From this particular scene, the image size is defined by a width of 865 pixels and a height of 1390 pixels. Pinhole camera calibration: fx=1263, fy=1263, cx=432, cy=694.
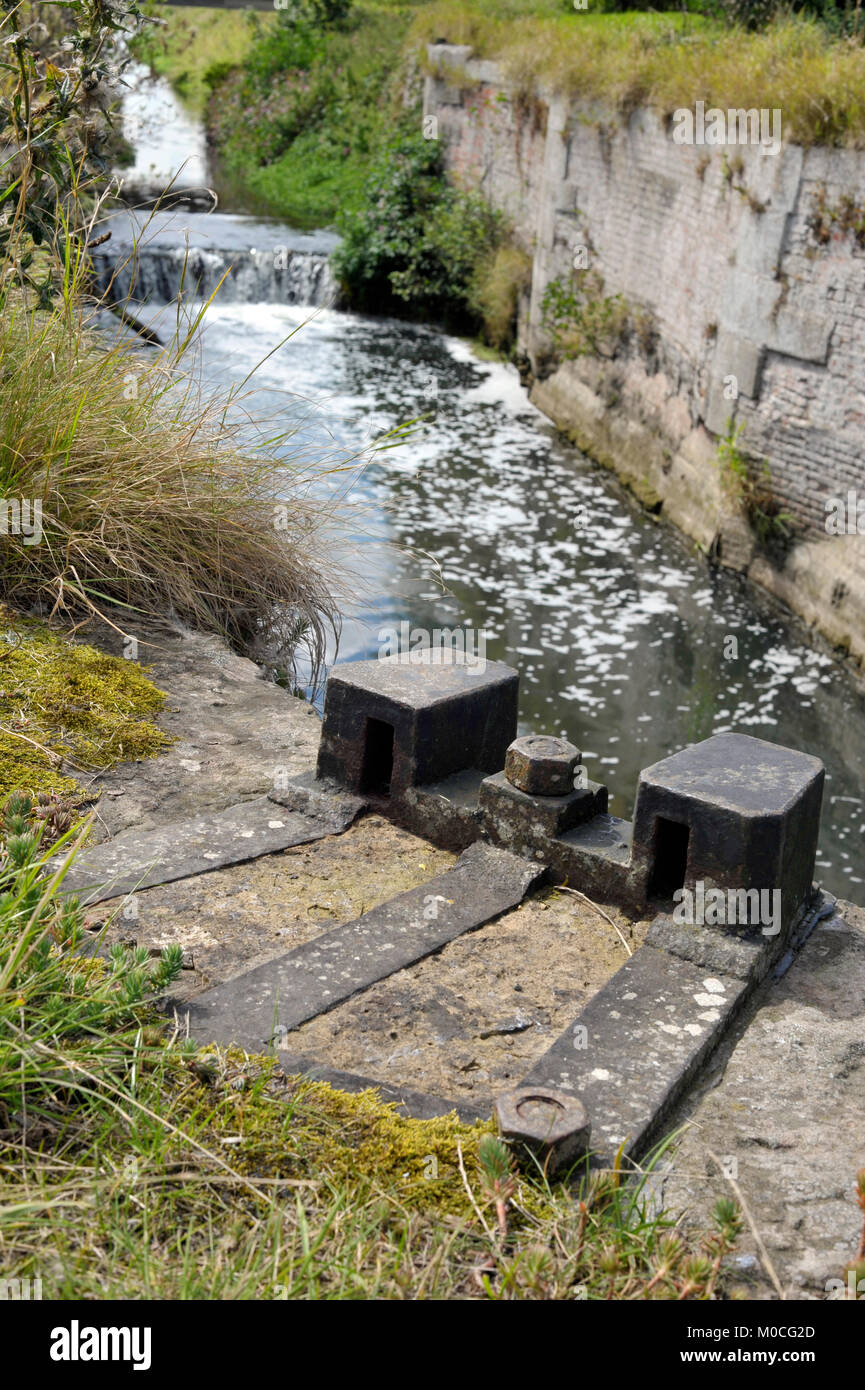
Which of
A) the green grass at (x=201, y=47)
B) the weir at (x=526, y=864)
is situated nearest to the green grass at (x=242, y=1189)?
the weir at (x=526, y=864)

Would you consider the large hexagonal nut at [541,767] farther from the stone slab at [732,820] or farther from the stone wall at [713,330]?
the stone wall at [713,330]

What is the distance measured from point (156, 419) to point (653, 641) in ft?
14.7

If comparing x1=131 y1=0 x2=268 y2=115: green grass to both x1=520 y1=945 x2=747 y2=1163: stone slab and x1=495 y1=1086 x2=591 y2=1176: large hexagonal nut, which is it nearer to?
x1=520 y1=945 x2=747 y2=1163: stone slab

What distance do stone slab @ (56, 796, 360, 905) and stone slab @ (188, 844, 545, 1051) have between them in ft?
1.24

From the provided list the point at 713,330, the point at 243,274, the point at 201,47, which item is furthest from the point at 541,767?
the point at 201,47

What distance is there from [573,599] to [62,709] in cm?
561

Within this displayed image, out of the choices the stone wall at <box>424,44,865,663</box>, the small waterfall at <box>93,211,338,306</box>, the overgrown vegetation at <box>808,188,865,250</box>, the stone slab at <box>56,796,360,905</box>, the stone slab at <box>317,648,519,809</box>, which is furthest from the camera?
the small waterfall at <box>93,211,338,306</box>

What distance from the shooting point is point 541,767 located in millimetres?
3055

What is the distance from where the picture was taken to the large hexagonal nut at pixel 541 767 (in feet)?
10.0

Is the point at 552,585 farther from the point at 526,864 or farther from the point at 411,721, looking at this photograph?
the point at 526,864

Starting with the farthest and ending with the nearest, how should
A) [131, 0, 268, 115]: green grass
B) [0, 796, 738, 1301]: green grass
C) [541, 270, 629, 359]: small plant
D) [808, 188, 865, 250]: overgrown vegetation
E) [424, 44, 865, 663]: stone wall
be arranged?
1. [131, 0, 268, 115]: green grass
2. [541, 270, 629, 359]: small plant
3. [424, 44, 865, 663]: stone wall
4. [808, 188, 865, 250]: overgrown vegetation
5. [0, 796, 738, 1301]: green grass

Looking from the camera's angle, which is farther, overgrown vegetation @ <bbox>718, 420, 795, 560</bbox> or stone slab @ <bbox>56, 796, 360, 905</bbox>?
overgrown vegetation @ <bbox>718, 420, 795, 560</bbox>

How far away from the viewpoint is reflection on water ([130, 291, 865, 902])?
23.1ft

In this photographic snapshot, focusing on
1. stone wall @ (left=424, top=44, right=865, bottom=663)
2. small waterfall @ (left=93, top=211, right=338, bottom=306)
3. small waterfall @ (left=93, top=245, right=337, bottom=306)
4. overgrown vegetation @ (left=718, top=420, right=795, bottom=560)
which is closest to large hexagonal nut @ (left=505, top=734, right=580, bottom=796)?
stone wall @ (left=424, top=44, right=865, bottom=663)
